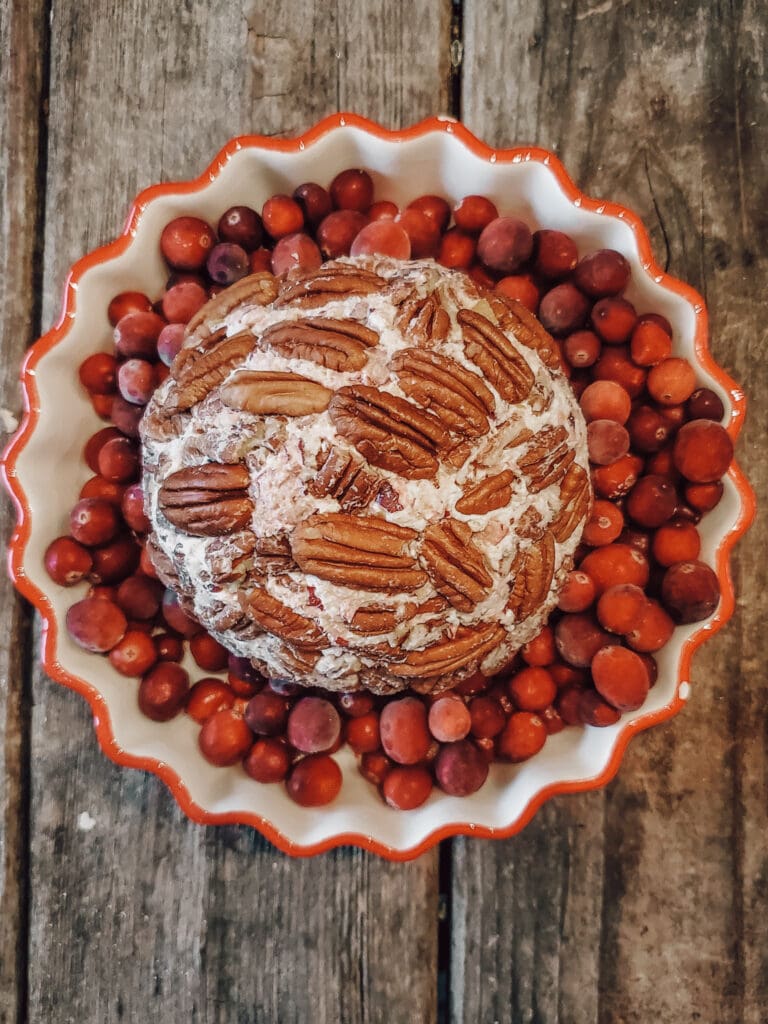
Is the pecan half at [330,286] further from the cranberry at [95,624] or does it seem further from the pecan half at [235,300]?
the cranberry at [95,624]

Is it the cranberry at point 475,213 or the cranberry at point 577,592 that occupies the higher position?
the cranberry at point 475,213

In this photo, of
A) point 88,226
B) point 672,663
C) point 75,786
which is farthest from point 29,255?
point 672,663

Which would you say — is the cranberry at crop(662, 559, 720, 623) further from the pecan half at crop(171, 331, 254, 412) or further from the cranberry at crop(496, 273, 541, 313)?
the pecan half at crop(171, 331, 254, 412)

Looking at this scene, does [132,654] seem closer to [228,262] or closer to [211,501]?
[211,501]

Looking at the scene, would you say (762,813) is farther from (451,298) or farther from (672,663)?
(451,298)

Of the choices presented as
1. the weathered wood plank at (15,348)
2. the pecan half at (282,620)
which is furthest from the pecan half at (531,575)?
the weathered wood plank at (15,348)

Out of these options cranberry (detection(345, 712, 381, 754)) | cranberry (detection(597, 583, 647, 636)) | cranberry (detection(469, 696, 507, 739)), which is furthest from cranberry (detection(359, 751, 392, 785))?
cranberry (detection(597, 583, 647, 636))

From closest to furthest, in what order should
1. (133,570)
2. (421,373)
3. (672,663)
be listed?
(421,373) → (672,663) → (133,570)
